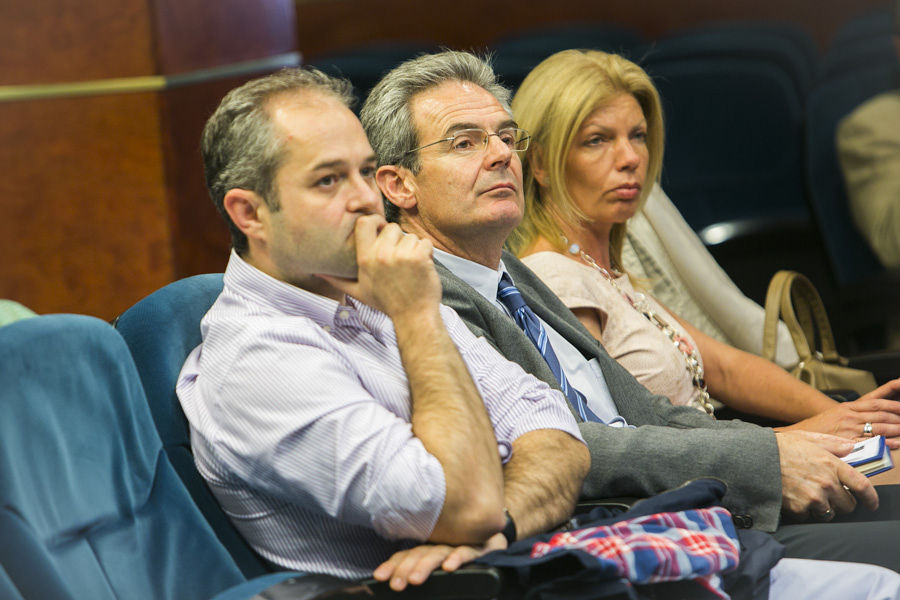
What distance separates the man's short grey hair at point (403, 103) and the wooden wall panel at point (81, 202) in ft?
5.56

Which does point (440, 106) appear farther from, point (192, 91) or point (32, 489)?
point (192, 91)

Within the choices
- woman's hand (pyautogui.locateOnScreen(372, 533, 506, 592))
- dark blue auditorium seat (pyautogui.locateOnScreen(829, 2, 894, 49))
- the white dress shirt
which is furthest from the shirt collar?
dark blue auditorium seat (pyautogui.locateOnScreen(829, 2, 894, 49))

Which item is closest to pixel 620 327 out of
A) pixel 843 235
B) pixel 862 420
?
pixel 862 420

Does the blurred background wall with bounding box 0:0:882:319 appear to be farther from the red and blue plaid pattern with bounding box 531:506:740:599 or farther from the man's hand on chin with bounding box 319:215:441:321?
the red and blue plaid pattern with bounding box 531:506:740:599

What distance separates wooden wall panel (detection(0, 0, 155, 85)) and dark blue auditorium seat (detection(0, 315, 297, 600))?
224cm

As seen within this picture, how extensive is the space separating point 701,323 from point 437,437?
1.66m

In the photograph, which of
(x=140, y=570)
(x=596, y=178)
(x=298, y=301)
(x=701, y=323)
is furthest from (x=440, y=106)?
(x=701, y=323)

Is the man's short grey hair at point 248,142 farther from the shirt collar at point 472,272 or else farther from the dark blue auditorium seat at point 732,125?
the dark blue auditorium seat at point 732,125

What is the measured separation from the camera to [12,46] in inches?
131

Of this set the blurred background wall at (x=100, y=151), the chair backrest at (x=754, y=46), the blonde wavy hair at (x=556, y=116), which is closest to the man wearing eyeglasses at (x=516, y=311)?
the blonde wavy hair at (x=556, y=116)

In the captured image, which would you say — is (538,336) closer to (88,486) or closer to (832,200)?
(88,486)

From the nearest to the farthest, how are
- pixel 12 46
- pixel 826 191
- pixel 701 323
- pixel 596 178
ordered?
pixel 596 178
pixel 701 323
pixel 12 46
pixel 826 191

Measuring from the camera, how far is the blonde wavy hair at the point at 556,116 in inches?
88.5

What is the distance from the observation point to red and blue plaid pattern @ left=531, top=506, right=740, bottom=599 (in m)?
1.24
